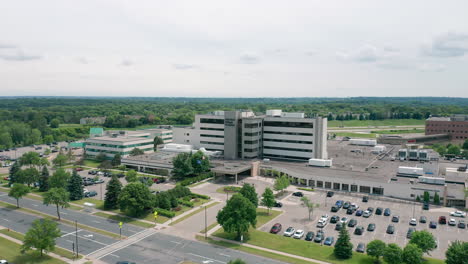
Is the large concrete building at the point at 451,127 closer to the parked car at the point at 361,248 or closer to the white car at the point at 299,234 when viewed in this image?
the parked car at the point at 361,248

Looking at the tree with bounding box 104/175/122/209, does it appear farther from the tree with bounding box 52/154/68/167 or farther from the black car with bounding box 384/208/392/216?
the black car with bounding box 384/208/392/216

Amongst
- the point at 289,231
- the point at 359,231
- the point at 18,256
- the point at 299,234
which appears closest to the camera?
the point at 18,256

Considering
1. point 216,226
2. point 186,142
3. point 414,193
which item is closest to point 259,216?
point 216,226

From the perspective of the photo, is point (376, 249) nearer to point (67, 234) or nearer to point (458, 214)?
point (458, 214)

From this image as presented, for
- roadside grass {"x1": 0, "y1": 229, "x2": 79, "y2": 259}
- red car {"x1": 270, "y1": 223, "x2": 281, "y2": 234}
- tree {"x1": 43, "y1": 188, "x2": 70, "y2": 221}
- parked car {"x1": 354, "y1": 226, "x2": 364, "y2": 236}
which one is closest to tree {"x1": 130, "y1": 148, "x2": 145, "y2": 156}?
tree {"x1": 43, "y1": 188, "x2": 70, "y2": 221}

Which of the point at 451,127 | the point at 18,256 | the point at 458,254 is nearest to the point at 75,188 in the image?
the point at 18,256
